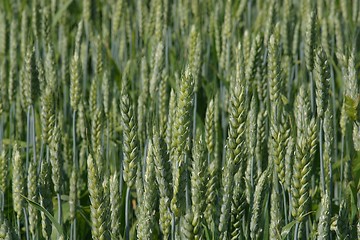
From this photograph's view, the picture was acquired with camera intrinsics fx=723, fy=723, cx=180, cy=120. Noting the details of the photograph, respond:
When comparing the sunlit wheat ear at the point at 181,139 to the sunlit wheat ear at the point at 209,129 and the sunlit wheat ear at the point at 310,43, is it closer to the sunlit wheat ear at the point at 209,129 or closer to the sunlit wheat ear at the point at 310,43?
the sunlit wheat ear at the point at 209,129

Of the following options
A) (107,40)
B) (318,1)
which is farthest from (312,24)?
(107,40)

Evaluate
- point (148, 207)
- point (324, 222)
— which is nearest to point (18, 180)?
point (148, 207)

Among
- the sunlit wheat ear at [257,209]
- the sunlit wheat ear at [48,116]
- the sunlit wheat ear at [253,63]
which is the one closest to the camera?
the sunlit wheat ear at [257,209]

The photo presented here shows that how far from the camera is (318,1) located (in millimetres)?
2574

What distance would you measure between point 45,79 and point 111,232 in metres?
0.81

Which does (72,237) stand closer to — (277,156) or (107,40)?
(277,156)

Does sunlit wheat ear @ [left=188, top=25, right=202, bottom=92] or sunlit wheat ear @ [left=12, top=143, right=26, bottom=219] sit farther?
sunlit wheat ear @ [left=188, top=25, right=202, bottom=92]

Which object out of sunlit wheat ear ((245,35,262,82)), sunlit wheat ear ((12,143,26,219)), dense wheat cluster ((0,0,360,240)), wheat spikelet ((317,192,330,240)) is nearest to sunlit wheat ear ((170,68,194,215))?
dense wheat cluster ((0,0,360,240))

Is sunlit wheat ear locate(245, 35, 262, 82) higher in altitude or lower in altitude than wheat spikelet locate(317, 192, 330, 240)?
higher

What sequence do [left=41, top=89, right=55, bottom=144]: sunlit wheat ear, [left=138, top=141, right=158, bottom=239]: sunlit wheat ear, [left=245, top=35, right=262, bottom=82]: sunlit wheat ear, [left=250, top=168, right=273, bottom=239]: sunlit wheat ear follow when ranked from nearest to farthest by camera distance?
[left=138, top=141, right=158, bottom=239]: sunlit wheat ear < [left=250, top=168, right=273, bottom=239]: sunlit wheat ear < [left=41, top=89, right=55, bottom=144]: sunlit wheat ear < [left=245, top=35, right=262, bottom=82]: sunlit wheat ear

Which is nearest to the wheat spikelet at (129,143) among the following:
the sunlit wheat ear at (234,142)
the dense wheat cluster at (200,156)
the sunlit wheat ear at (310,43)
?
the dense wheat cluster at (200,156)

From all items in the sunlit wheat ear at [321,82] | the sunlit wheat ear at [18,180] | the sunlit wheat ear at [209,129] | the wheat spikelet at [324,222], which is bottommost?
the wheat spikelet at [324,222]

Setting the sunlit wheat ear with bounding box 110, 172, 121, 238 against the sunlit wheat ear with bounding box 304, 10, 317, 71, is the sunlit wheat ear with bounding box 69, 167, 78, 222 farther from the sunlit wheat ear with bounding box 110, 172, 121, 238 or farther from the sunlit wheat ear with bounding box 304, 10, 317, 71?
the sunlit wheat ear with bounding box 304, 10, 317, 71

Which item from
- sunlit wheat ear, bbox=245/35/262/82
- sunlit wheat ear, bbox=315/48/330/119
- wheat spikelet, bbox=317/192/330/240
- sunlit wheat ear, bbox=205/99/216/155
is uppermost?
sunlit wheat ear, bbox=245/35/262/82
